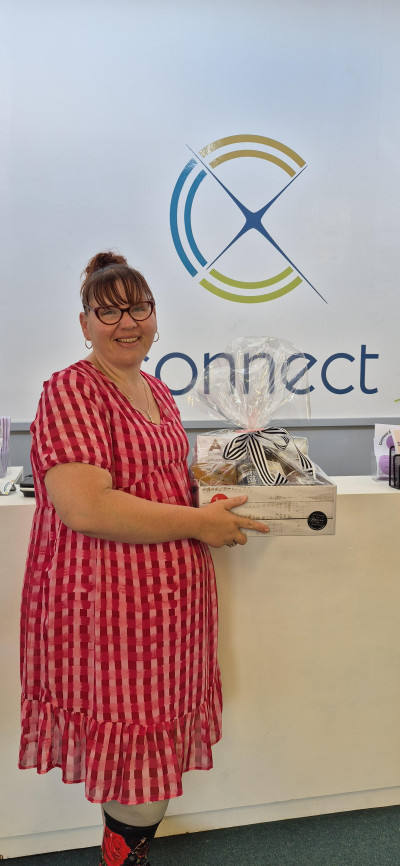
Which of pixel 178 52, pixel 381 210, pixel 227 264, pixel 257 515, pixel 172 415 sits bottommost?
pixel 257 515

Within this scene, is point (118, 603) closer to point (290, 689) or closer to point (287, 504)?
point (287, 504)

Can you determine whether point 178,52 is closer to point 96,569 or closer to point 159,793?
point 96,569

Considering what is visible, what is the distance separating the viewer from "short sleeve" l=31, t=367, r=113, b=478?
1195 mm

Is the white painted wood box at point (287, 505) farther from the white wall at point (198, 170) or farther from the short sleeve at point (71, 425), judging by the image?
the white wall at point (198, 170)

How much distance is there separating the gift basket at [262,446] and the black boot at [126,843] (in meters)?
0.70

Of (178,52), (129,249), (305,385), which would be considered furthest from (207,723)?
(178,52)

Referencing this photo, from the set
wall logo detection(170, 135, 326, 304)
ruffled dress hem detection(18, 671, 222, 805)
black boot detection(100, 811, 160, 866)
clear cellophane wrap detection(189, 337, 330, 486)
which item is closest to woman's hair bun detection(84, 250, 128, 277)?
clear cellophane wrap detection(189, 337, 330, 486)

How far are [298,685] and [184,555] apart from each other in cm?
70

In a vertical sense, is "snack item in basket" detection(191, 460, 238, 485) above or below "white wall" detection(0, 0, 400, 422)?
below

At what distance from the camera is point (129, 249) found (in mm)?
3033

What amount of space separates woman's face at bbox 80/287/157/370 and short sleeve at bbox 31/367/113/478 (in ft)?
0.32

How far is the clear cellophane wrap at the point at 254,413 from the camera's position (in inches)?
56.2

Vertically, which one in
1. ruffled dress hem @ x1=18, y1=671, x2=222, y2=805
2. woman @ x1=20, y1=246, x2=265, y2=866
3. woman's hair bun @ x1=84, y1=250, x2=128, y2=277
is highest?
woman's hair bun @ x1=84, y1=250, x2=128, y2=277

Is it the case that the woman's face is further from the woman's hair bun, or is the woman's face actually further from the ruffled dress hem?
the ruffled dress hem
